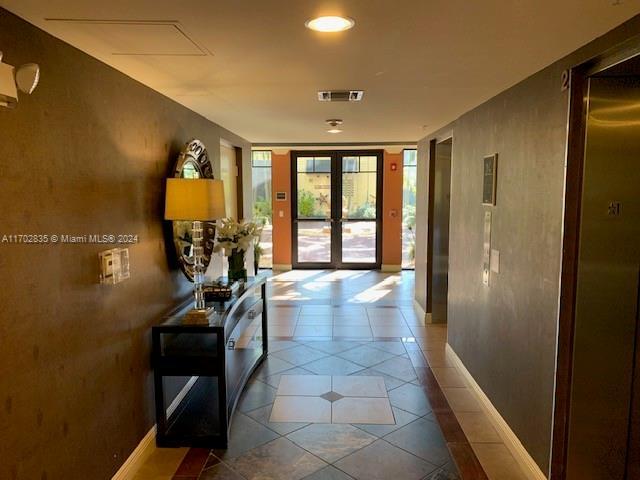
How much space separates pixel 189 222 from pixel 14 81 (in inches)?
72.2

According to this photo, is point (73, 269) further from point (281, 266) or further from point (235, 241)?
point (281, 266)

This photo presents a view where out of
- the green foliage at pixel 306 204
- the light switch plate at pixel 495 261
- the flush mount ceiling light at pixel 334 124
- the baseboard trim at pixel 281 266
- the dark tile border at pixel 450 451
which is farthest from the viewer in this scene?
the baseboard trim at pixel 281 266

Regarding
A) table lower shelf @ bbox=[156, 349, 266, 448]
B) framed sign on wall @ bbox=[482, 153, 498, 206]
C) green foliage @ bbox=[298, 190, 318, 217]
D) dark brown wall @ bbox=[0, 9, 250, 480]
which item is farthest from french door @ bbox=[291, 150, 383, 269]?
dark brown wall @ bbox=[0, 9, 250, 480]

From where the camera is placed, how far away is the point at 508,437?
2.88m

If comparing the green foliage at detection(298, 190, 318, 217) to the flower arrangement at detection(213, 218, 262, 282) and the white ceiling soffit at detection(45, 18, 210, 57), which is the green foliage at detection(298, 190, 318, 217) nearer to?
the flower arrangement at detection(213, 218, 262, 282)

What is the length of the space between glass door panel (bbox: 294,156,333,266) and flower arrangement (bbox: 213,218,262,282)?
5.04m

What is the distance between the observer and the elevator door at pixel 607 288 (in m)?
2.09

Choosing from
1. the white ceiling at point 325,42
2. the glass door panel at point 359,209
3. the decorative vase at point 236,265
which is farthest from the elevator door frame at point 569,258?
the glass door panel at point 359,209

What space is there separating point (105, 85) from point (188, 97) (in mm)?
845

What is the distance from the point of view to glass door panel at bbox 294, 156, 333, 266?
8.91 m

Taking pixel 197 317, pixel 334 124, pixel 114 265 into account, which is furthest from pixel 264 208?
pixel 114 265

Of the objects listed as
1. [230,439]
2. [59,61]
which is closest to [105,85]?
[59,61]

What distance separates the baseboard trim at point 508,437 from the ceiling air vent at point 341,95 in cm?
231

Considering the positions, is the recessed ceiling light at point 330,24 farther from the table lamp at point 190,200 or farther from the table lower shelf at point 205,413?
the table lower shelf at point 205,413
